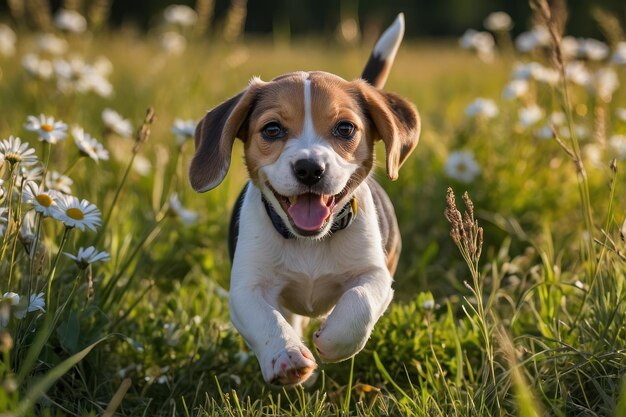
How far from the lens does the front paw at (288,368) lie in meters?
2.81

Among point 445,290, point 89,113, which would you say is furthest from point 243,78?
point 445,290

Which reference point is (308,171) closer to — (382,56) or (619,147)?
(382,56)

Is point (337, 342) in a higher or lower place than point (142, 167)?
higher

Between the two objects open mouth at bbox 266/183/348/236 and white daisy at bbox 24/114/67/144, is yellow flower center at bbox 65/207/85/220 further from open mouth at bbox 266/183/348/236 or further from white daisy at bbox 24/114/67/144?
open mouth at bbox 266/183/348/236

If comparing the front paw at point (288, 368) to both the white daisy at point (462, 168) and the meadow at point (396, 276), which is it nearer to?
the meadow at point (396, 276)

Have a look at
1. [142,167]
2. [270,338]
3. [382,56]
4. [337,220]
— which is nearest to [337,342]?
[270,338]

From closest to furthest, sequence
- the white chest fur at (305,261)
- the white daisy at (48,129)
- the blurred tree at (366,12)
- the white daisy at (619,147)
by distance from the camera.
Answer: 1. the white chest fur at (305,261)
2. the white daisy at (48,129)
3. the white daisy at (619,147)
4. the blurred tree at (366,12)

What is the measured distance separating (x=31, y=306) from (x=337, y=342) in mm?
1027

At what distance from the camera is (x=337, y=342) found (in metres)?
2.97

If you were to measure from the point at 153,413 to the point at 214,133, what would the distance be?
42.6 inches

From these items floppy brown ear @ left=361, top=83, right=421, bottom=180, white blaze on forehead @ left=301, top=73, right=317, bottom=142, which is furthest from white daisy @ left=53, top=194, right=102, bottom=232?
floppy brown ear @ left=361, top=83, right=421, bottom=180

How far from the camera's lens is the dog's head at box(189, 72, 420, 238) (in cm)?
316

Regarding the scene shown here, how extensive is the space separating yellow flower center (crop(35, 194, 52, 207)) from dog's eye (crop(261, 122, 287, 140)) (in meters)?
0.81

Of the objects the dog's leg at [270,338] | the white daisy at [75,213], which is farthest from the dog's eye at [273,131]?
the white daisy at [75,213]
